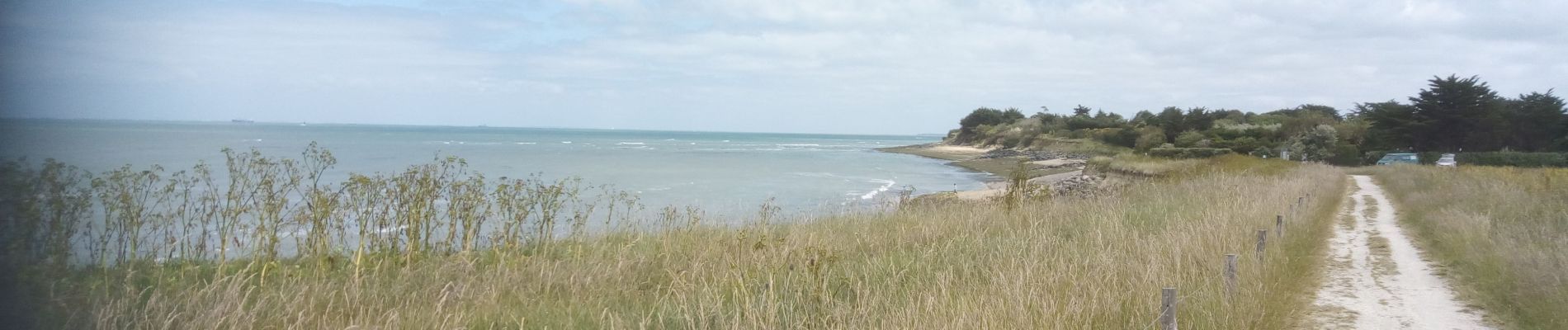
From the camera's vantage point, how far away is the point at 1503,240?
973 centimetres

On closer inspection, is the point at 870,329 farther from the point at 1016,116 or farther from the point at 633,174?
the point at 1016,116

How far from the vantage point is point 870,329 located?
5133 millimetres

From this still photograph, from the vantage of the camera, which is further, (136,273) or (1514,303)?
(1514,303)

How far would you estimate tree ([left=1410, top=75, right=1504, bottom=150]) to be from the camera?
4638 centimetres

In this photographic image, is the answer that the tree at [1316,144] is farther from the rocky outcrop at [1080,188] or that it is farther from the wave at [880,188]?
the wave at [880,188]

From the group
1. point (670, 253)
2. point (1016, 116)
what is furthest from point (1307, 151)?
point (1016, 116)

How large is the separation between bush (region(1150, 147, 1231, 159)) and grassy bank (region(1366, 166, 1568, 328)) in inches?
1092

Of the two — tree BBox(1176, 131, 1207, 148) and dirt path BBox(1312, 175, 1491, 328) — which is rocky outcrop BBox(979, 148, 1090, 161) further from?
dirt path BBox(1312, 175, 1491, 328)

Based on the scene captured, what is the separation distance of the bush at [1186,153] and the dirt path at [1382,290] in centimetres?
3738

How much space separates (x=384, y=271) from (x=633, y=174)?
3438 cm

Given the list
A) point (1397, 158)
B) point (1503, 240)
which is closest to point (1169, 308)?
point (1503, 240)

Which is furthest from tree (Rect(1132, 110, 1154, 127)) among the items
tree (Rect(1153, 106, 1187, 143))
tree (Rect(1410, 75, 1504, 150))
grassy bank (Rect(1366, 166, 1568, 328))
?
grassy bank (Rect(1366, 166, 1568, 328))

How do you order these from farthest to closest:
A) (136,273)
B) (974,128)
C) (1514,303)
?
(974,128)
(1514,303)
(136,273)

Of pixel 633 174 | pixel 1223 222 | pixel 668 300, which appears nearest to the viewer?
pixel 668 300
